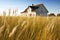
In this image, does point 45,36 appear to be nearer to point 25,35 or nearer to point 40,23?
point 25,35

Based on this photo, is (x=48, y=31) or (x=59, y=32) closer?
(x=48, y=31)

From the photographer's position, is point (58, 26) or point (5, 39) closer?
point (5, 39)

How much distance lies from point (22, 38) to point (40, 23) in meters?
0.77

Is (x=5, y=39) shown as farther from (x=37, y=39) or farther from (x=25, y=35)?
(x=37, y=39)

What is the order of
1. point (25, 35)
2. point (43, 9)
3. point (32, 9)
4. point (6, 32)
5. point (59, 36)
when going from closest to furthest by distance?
point (6, 32), point (25, 35), point (59, 36), point (32, 9), point (43, 9)

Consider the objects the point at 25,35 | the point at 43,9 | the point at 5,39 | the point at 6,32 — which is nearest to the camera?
the point at 5,39

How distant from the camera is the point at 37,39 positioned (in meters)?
1.98

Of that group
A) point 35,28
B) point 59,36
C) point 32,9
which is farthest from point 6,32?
point 32,9

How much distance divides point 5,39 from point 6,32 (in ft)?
0.44

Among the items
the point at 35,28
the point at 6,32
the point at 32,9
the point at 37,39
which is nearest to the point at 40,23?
the point at 35,28

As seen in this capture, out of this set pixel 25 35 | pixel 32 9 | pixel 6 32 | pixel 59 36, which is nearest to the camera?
pixel 6 32

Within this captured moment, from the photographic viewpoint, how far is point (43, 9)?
122ft

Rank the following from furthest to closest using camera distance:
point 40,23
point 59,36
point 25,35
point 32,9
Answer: point 32,9
point 40,23
point 59,36
point 25,35

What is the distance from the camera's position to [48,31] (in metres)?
1.95
